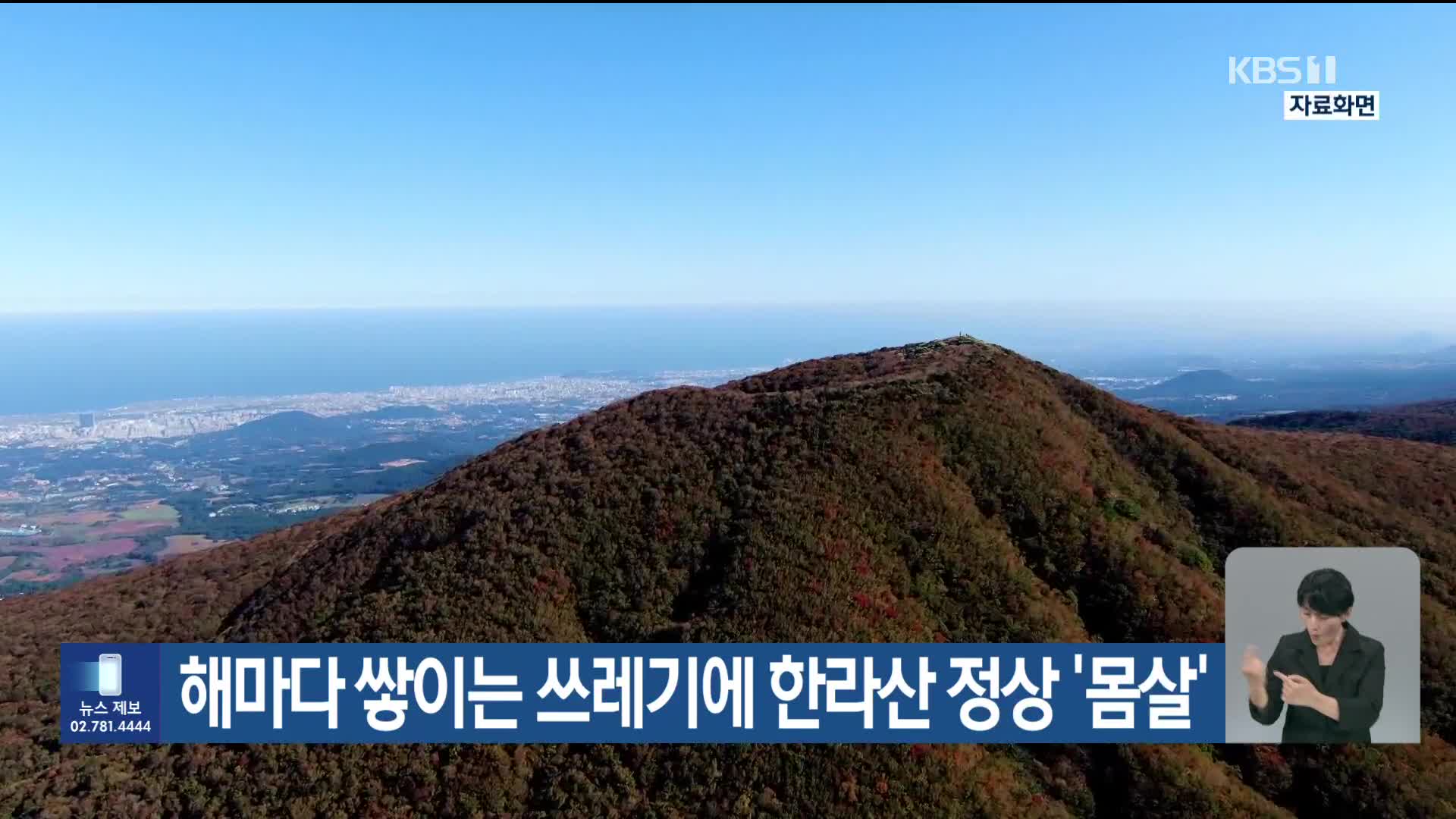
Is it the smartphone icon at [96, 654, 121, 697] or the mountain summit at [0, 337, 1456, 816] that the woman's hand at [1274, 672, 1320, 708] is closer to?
the mountain summit at [0, 337, 1456, 816]

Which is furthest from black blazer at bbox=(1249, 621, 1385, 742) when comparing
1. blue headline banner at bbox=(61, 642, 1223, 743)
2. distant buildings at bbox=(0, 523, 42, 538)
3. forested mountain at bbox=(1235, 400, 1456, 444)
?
distant buildings at bbox=(0, 523, 42, 538)

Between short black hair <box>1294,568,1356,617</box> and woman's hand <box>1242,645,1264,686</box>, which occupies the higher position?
short black hair <box>1294,568,1356,617</box>

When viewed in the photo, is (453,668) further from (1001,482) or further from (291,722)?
(1001,482)

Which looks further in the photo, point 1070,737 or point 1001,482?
point 1001,482

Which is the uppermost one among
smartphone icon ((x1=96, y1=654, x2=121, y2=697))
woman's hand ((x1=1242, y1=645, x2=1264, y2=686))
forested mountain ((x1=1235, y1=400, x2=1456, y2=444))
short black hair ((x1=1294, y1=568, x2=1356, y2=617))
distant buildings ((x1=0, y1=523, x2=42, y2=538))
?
short black hair ((x1=1294, y1=568, x2=1356, y2=617))

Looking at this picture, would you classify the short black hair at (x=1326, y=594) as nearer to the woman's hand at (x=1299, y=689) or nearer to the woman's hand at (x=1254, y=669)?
the woman's hand at (x=1299, y=689)

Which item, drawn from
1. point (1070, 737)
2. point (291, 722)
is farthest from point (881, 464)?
point (291, 722)

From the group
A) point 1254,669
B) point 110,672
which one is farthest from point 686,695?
point 110,672
